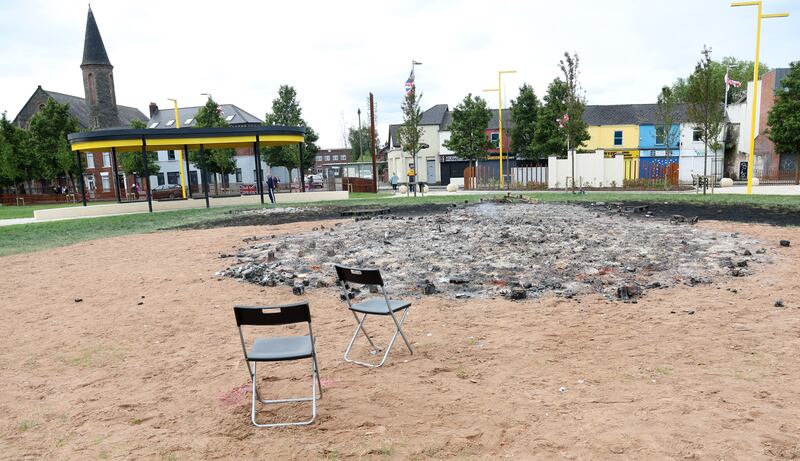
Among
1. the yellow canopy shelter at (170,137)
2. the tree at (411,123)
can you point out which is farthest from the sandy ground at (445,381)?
A: the tree at (411,123)

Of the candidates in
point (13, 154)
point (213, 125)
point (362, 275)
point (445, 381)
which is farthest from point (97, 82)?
point (445, 381)

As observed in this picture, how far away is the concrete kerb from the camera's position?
82.5 feet

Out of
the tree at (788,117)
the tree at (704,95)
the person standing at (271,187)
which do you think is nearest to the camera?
the tree at (704,95)

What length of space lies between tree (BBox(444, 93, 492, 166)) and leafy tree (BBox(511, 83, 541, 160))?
2662 millimetres

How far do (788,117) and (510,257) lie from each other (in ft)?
123

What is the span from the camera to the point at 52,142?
147ft

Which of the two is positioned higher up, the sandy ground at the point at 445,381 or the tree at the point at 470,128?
the tree at the point at 470,128

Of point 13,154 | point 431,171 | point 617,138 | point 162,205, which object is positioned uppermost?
point 13,154

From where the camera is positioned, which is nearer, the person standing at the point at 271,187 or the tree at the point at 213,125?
the person standing at the point at 271,187

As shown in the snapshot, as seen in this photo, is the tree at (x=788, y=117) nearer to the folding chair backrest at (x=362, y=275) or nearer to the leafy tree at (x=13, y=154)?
the folding chair backrest at (x=362, y=275)

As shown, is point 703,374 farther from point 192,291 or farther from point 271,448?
point 192,291

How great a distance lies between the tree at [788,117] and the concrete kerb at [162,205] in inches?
1237

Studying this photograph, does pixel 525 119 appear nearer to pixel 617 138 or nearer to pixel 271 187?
pixel 617 138

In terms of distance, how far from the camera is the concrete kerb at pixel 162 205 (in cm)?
2516
